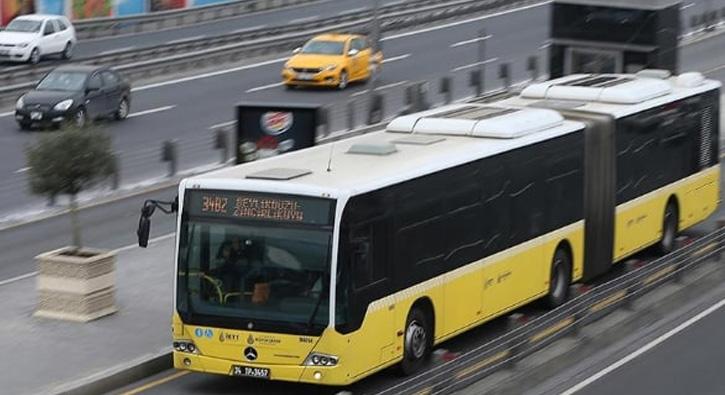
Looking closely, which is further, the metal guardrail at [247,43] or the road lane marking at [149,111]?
the metal guardrail at [247,43]

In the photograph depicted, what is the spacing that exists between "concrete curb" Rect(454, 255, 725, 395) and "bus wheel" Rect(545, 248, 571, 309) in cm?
109

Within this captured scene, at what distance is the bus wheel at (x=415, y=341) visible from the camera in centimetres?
1780

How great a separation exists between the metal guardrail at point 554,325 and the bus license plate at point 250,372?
175cm

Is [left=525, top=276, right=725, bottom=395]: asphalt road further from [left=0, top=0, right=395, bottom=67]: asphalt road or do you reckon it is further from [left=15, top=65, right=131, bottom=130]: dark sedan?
[left=0, top=0, right=395, bottom=67]: asphalt road

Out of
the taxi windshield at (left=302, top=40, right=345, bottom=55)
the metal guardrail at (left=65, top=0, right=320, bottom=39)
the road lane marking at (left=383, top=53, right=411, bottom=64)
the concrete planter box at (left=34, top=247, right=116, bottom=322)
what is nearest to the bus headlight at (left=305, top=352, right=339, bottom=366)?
the concrete planter box at (left=34, top=247, right=116, bottom=322)

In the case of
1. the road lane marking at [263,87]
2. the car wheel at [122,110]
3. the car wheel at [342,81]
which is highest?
the car wheel at [122,110]

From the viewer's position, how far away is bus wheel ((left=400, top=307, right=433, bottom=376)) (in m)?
17.8

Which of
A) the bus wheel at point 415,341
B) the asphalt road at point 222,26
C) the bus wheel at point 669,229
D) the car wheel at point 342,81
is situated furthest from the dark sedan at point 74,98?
the bus wheel at point 415,341

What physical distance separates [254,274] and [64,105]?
2413 centimetres

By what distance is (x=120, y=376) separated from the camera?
17375mm

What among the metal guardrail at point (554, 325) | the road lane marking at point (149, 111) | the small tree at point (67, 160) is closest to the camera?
the metal guardrail at point (554, 325)

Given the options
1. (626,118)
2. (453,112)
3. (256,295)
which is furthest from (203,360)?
(626,118)

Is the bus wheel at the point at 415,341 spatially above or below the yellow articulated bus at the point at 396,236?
below

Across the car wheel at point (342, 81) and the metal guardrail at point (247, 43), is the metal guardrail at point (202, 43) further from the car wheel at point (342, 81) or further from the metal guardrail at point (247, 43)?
the car wheel at point (342, 81)
